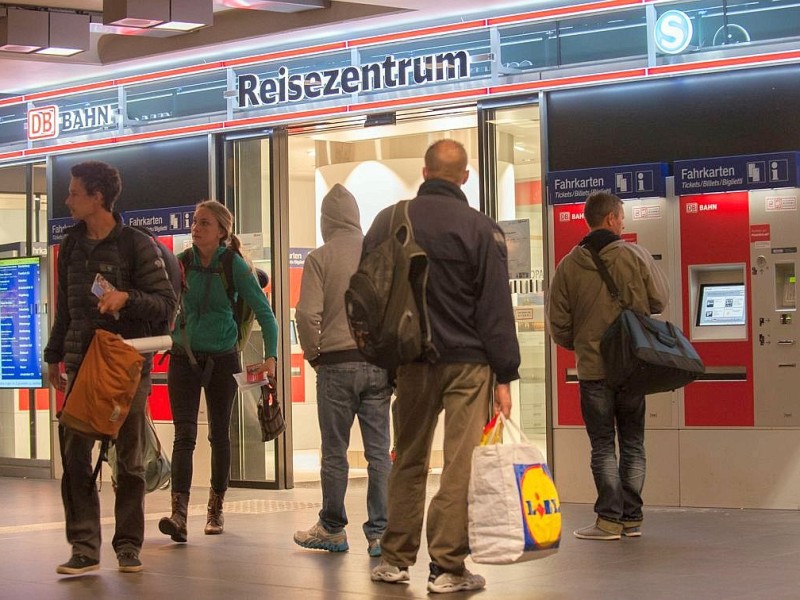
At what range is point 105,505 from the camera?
955cm

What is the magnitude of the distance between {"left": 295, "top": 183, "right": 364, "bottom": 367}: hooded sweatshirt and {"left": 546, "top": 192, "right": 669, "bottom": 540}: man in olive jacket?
1.24 m

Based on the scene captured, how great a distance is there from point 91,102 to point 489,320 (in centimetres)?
789

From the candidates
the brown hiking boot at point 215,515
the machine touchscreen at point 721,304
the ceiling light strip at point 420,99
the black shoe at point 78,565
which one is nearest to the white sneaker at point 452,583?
the black shoe at point 78,565

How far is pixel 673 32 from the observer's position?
907cm

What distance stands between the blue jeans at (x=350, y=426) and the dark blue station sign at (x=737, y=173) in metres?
3.18

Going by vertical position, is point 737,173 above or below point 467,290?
above

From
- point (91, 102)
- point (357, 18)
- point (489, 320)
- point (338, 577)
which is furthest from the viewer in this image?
point (91, 102)

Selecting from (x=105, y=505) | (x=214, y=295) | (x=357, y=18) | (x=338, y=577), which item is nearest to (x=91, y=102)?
(x=357, y=18)

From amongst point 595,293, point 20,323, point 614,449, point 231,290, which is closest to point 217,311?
point 231,290

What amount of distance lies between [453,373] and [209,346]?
2416 millimetres

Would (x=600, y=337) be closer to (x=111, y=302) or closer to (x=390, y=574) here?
(x=390, y=574)

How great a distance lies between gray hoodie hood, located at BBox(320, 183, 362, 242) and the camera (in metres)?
6.79

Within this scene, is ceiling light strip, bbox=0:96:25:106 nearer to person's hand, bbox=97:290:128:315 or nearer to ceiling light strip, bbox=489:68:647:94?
ceiling light strip, bbox=489:68:647:94

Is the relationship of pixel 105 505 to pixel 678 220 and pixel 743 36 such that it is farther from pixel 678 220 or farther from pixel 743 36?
pixel 743 36
